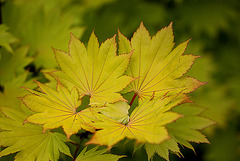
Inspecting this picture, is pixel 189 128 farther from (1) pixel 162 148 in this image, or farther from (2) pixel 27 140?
(2) pixel 27 140

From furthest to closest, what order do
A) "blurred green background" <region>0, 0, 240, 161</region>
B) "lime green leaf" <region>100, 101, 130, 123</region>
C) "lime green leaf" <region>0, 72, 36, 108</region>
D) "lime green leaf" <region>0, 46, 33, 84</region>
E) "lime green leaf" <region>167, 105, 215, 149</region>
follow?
1. "blurred green background" <region>0, 0, 240, 161</region>
2. "lime green leaf" <region>0, 46, 33, 84</region>
3. "lime green leaf" <region>0, 72, 36, 108</region>
4. "lime green leaf" <region>167, 105, 215, 149</region>
5. "lime green leaf" <region>100, 101, 130, 123</region>

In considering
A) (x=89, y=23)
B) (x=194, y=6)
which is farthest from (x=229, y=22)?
(x=89, y=23)

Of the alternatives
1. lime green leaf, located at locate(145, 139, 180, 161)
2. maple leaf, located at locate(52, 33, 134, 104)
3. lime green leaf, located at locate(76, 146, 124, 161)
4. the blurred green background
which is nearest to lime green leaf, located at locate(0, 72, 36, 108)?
the blurred green background

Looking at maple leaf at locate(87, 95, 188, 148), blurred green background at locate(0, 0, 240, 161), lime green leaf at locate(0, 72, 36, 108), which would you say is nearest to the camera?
maple leaf at locate(87, 95, 188, 148)

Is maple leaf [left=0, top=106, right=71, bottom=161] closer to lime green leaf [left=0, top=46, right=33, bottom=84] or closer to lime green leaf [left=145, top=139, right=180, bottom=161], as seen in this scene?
lime green leaf [left=145, top=139, right=180, bottom=161]

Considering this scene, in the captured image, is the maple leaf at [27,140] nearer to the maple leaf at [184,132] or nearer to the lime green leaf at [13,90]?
the lime green leaf at [13,90]

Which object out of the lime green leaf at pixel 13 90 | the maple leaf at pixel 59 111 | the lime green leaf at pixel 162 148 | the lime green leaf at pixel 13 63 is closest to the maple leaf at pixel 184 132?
the lime green leaf at pixel 162 148

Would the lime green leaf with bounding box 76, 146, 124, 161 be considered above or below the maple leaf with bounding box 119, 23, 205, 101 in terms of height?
below
